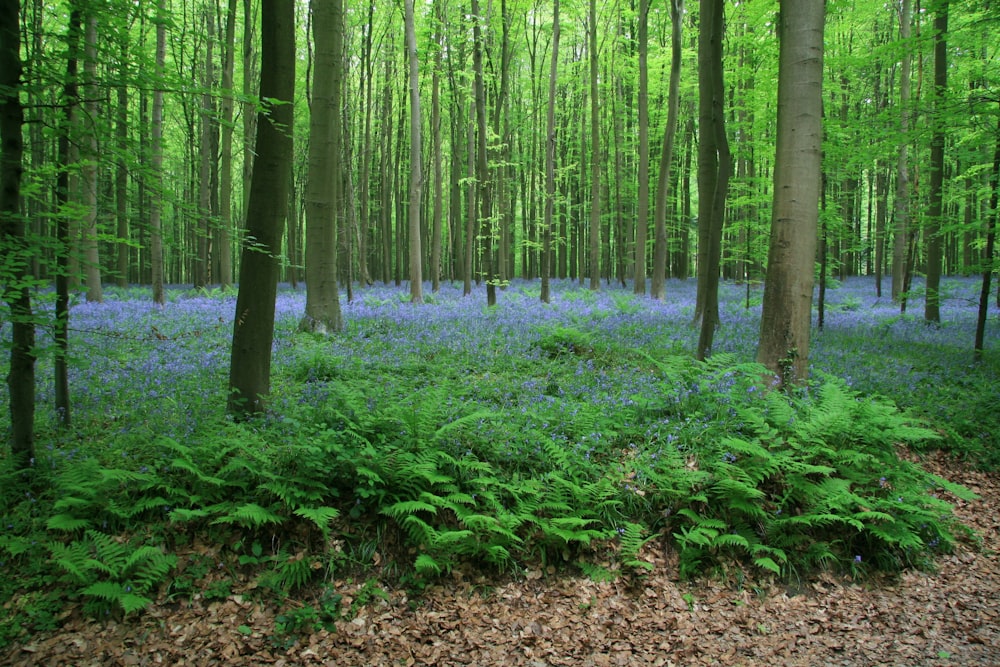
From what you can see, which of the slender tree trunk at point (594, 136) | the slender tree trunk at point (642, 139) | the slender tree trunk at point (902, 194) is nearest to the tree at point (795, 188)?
the slender tree trunk at point (642, 139)

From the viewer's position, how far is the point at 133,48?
168 inches

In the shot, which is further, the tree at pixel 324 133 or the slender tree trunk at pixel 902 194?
the slender tree trunk at pixel 902 194

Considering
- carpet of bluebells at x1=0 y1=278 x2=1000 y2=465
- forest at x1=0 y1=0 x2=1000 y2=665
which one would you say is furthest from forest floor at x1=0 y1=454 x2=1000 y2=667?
carpet of bluebells at x1=0 y1=278 x2=1000 y2=465

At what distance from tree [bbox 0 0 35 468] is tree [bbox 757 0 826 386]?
741cm

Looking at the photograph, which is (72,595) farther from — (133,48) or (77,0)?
(77,0)

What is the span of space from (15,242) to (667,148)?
16.8 metres

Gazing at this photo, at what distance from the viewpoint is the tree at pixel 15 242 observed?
12.4 ft

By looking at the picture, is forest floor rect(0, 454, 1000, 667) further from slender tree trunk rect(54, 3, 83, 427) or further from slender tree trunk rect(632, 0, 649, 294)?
slender tree trunk rect(632, 0, 649, 294)

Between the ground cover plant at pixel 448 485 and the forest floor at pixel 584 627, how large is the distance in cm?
16

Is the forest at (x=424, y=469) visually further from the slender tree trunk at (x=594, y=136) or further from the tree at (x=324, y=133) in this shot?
the slender tree trunk at (x=594, y=136)

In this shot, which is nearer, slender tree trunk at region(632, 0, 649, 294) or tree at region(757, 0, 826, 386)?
tree at region(757, 0, 826, 386)

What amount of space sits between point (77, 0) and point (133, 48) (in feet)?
1.47

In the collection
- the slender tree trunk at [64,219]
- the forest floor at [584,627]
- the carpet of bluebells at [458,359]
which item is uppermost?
the slender tree trunk at [64,219]

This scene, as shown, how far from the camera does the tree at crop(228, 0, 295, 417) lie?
5.29 metres
